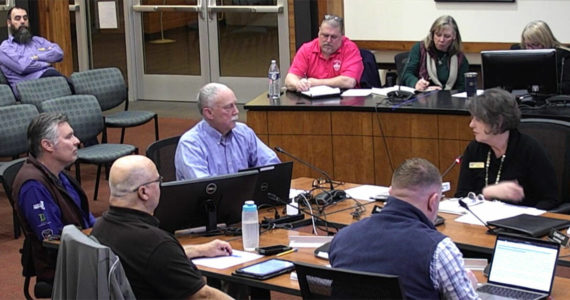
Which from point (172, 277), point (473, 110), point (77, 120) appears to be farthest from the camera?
point (77, 120)

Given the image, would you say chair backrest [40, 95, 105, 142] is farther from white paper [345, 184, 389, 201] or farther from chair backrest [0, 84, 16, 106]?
white paper [345, 184, 389, 201]

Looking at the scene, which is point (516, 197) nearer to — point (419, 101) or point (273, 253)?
point (273, 253)

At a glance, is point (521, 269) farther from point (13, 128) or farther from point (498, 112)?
point (13, 128)

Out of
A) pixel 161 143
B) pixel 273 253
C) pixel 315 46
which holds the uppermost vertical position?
pixel 315 46

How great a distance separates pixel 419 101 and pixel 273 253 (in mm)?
3015

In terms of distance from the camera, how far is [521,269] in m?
3.54

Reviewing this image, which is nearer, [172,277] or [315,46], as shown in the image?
[172,277]

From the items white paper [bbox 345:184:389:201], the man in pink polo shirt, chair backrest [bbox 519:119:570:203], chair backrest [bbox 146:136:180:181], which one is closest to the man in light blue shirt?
chair backrest [bbox 146:136:180:181]

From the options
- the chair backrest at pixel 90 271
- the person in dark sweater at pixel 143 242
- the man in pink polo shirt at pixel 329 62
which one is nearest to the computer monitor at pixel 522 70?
the man in pink polo shirt at pixel 329 62

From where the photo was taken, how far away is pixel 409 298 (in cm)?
312

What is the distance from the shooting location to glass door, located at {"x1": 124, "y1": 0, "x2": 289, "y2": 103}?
11.1m

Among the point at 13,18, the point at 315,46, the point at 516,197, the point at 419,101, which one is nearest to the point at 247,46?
the point at 13,18

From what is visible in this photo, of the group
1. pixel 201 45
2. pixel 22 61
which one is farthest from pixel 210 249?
pixel 201 45

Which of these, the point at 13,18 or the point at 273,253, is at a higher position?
the point at 13,18
